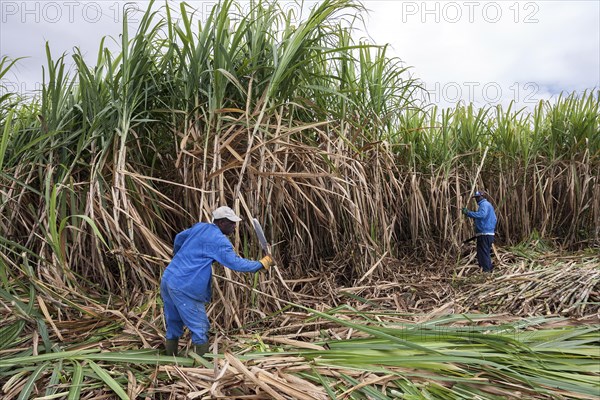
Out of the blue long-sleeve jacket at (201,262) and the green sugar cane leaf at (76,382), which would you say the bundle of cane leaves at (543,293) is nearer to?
the blue long-sleeve jacket at (201,262)

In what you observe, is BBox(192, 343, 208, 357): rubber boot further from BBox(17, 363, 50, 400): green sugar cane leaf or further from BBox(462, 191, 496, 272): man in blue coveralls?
BBox(462, 191, 496, 272): man in blue coveralls

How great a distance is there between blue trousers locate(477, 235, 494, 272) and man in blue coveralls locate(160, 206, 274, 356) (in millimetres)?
2899

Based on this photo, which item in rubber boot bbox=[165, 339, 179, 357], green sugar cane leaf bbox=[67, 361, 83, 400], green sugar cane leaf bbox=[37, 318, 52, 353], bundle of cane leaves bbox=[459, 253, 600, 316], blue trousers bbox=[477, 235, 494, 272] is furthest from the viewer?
blue trousers bbox=[477, 235, 494, 272]

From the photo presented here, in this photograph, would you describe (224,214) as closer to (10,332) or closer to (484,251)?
(10,332)

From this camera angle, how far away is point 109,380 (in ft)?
5.54

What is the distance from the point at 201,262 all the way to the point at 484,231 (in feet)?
10.5

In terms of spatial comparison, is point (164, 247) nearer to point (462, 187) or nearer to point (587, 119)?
point (462, 187)

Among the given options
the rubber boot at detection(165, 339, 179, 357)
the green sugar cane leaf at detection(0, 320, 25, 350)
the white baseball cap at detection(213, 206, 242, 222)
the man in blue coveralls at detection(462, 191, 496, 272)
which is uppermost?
the white baseball cap at detection(213, 206, 242, 222)

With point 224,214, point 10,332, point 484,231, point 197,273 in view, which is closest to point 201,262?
point 197,273

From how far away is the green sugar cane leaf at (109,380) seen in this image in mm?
1619

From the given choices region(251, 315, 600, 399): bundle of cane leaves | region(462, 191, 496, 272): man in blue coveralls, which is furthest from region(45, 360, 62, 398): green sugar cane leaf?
region(462, 191, 496, 272): man in blue coveralls

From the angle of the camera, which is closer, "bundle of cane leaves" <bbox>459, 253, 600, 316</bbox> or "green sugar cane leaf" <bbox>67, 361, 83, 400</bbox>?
"green sugar cane leaf" <bbox>67, 361, 83, 400</bbox>

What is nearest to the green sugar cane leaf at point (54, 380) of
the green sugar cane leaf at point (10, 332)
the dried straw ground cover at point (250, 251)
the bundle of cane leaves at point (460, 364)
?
the dried straw ground cover at point (250, 251)

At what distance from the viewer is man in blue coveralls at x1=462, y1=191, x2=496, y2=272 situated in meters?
4.14
